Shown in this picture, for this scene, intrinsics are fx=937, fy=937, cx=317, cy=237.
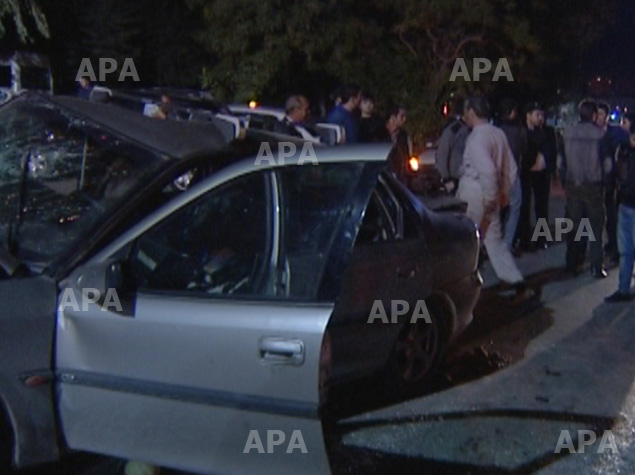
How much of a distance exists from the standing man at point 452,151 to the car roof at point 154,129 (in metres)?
5.01

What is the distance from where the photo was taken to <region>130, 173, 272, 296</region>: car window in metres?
4.07

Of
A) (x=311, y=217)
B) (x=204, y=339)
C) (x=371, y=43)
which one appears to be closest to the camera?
(x=204, y=339)

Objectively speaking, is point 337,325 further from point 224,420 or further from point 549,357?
point 549,357

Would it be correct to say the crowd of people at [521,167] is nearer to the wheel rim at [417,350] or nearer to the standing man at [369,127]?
the standing man at [369,127]

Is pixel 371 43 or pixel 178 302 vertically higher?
pixel 371 43

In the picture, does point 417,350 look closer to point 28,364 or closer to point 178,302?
point 178,302

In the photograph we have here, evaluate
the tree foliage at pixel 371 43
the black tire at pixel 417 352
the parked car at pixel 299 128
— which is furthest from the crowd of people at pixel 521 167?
the tree foliage at pixel 371 43

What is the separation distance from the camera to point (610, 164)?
9406mm

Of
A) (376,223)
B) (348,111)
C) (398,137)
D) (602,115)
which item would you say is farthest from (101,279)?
(602,115)

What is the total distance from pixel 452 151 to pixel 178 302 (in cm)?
628

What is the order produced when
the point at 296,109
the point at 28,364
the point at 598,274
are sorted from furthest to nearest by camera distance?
the point at 598,274 < the point at 296,109 < the point at 28,364

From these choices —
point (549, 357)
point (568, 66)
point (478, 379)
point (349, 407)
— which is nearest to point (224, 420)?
point (349, 407)

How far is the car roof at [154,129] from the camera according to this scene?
15.3 feet

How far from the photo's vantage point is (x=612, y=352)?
696 centimetres
